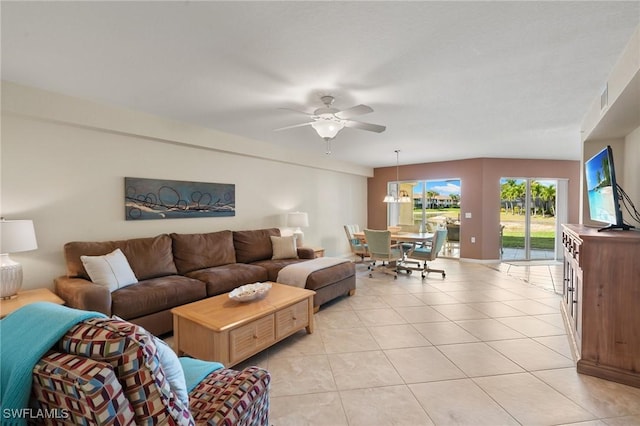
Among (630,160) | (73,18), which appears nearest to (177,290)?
(73,18)

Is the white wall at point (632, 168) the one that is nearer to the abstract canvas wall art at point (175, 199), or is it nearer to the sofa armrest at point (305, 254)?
the sofa armrest at point (305, 254)

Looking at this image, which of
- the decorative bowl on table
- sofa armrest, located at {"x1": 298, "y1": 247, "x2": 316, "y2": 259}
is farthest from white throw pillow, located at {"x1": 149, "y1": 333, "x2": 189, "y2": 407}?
sofa armrest, located at {"x1": 298, "y1": 247, "x2": 316, "y2": 259}

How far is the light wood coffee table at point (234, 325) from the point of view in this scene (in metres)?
2.18

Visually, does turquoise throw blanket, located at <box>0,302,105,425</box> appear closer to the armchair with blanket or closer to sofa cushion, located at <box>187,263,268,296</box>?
the armchair with blanket

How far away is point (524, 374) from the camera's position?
2197 mm

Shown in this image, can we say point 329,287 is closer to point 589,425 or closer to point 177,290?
point 177,290

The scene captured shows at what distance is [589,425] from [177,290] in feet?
10.9

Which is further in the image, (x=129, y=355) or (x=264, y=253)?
(x=264, y=253)

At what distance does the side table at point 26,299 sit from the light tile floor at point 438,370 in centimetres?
174

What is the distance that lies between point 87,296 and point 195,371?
1.64 metres

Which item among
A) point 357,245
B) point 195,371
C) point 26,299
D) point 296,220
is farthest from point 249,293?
point 357,245

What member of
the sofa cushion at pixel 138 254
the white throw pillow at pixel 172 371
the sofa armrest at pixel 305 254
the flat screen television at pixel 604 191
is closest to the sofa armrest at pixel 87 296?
the sofa cushion at pixel 138 254

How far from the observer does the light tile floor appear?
179 cm

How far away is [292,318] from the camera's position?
108 inches
